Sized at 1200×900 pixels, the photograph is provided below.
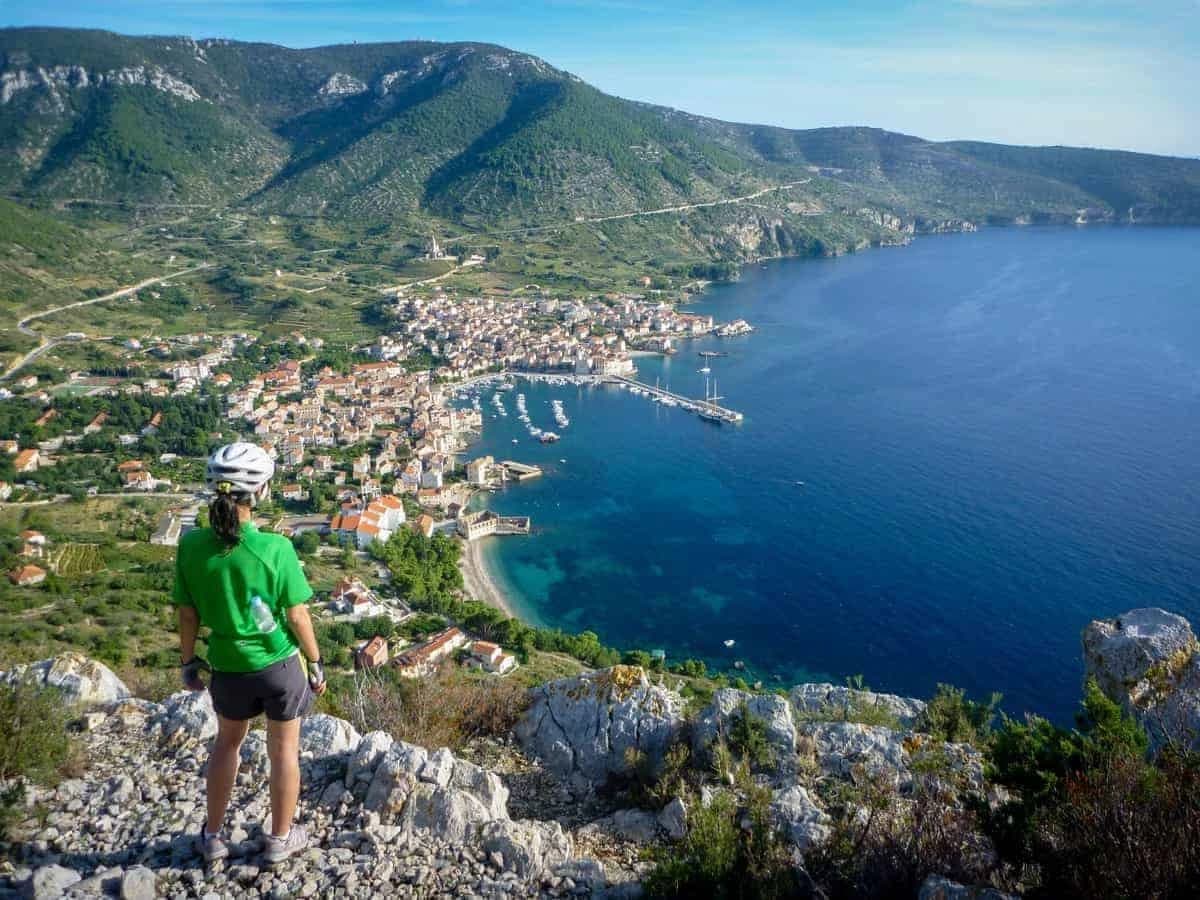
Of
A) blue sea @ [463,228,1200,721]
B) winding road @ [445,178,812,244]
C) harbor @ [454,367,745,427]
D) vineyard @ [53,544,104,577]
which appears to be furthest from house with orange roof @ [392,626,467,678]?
winding road @ [445,178,812,244]

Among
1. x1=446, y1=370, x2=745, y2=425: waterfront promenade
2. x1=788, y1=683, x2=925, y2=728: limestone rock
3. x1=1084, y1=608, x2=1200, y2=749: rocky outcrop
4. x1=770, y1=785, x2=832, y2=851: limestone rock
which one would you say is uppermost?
x1=770, y1=785, x2=832, y2=851: limestone rock

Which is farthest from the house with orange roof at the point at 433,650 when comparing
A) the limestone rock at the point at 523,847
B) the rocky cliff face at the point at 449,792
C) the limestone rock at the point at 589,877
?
the limestone rock at the point at 589,877

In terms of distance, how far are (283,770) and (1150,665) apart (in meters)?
9.79

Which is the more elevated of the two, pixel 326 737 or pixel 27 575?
pixel 326 737

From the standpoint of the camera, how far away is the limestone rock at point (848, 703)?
9391mm

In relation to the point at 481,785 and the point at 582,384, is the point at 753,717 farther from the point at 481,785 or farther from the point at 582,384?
the point at 582,384

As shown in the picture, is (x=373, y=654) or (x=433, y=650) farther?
(x=433, y=650)

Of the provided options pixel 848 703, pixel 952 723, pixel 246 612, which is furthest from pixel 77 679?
pixel 952 723

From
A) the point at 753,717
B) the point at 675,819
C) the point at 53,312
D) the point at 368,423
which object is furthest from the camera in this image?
the point at 53,312

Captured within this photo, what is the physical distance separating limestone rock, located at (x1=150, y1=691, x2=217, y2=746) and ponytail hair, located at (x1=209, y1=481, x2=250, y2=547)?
294 centimetres

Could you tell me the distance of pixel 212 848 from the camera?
419cm

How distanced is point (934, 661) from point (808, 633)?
12.2ft

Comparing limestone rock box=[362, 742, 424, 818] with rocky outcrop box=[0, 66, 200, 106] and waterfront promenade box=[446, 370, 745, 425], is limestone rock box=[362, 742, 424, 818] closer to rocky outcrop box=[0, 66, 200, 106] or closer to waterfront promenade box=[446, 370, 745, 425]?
waterfront promenade box=[446, 370, 745, 425]

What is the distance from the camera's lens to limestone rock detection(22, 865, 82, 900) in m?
3.87
